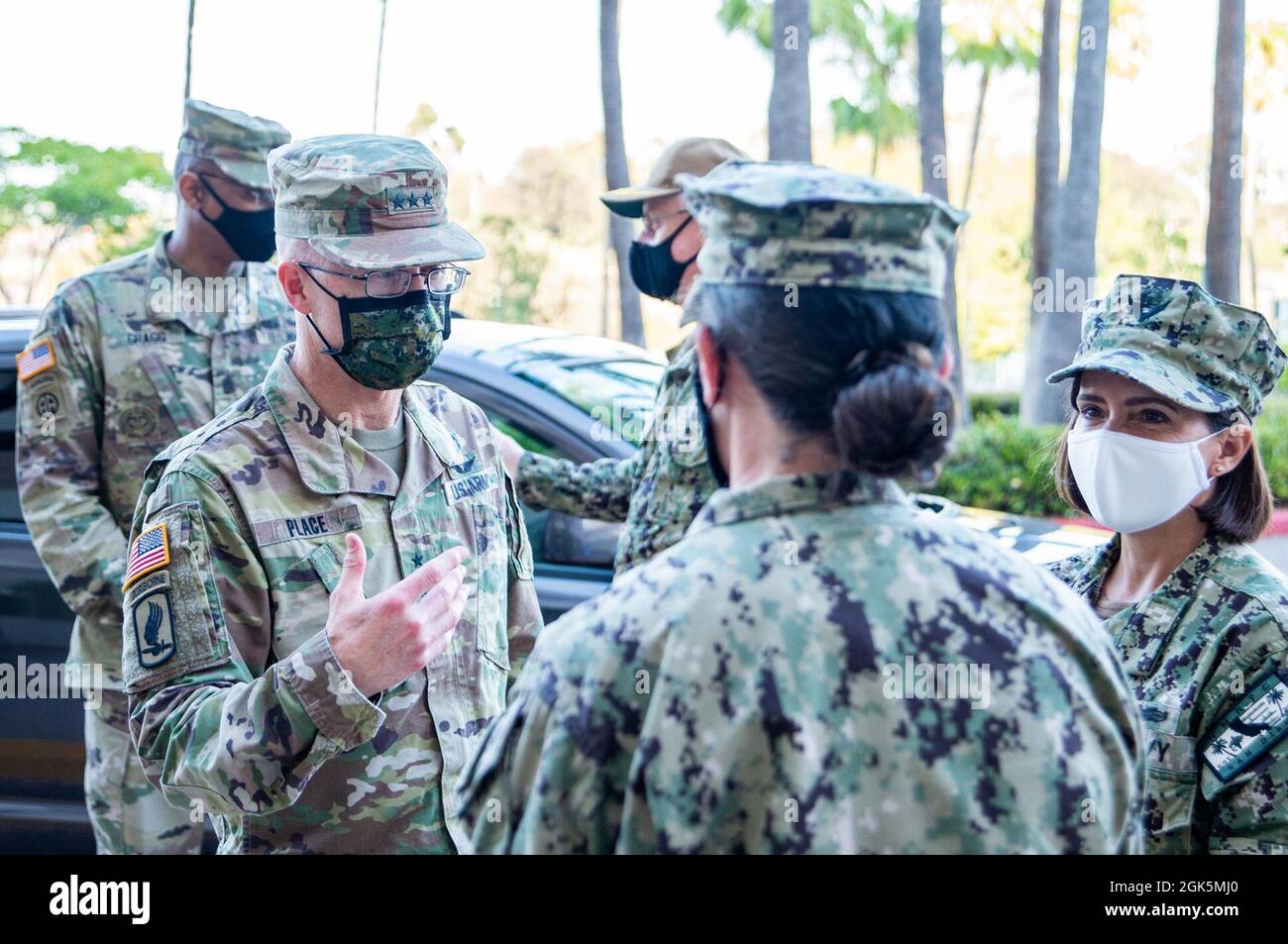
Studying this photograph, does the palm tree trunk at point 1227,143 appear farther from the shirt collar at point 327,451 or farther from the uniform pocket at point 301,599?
the uniform pocket at point 301,599

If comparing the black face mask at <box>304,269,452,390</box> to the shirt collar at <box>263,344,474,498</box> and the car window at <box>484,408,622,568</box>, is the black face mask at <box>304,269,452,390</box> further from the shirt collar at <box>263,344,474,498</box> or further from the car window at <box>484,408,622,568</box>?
the car window at <box>484,408,622,568</box>

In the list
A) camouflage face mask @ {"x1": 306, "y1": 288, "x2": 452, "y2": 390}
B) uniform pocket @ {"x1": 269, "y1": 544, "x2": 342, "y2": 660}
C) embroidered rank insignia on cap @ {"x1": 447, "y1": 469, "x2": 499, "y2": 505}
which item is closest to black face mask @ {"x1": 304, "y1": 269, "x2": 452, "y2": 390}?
camouflage face mask @ {"x1": 306, "y1": 288, "x2": 452, "y2": 390}

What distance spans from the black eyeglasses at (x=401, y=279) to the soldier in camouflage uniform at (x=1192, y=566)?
45.3 inches

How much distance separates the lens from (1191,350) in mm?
2281

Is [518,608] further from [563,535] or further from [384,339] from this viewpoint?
[563,535]

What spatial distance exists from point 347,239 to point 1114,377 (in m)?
1.43

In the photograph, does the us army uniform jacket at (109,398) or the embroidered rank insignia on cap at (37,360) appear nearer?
the us army uniform jacket at (109,398)

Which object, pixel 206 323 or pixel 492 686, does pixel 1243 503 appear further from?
pixel 206 323

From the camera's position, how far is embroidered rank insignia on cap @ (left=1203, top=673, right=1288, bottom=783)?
197 cm

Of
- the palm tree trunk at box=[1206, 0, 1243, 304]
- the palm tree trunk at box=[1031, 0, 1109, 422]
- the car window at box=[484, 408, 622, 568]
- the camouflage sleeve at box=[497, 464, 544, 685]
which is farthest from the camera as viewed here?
the palm tree trunk at box=[1031, 0, 1109, 422]

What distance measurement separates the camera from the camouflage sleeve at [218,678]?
1.83 meters

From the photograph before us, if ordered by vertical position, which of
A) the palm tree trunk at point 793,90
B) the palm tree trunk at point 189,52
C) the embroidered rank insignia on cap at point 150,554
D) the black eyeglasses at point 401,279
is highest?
the palm tree trunk at point 189,52

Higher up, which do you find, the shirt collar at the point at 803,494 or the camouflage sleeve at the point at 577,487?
the shirt collar at the point at 803,494

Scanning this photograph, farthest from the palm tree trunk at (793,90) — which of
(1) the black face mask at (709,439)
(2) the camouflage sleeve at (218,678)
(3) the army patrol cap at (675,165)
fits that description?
(1) the black face mask at (709,439)
